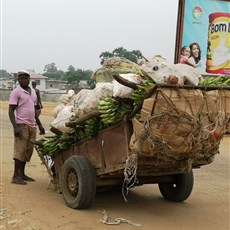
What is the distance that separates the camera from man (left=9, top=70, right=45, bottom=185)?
7168 mm

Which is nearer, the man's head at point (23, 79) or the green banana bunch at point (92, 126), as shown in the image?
the green banana bunch at point (92, 126)

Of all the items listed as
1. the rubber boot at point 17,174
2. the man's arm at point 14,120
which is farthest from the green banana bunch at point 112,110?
the rubber boot at point 17,174

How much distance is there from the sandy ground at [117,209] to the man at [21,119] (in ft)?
1.34

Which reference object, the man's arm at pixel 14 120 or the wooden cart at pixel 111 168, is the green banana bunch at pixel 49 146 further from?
the man's arm at pixel 14 120

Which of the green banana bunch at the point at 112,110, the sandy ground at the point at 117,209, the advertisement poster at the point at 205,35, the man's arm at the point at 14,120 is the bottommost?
the sandy ground at the point at 117,209

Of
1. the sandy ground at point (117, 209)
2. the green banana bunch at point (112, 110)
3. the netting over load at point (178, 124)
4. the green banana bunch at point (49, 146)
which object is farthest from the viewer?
the green banana bunch at point (49, 146)

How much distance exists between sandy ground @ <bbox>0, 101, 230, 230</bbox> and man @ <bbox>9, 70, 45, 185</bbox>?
41 centimetres

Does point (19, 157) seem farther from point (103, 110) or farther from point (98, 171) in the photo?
point (103, 110)

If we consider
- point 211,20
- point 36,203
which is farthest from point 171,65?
point 211,20

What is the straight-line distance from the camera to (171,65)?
4781 mm

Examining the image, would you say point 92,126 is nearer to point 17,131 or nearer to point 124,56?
point 17,131

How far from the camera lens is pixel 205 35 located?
12070 millimetres

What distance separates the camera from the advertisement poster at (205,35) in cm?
1121

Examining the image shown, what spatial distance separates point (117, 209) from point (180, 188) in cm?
103
